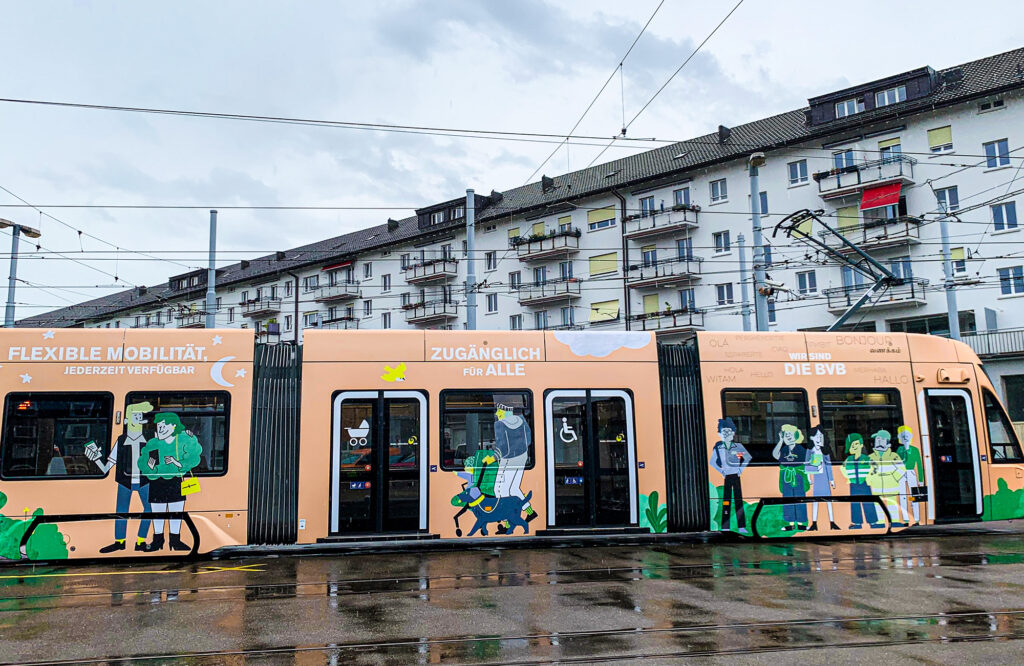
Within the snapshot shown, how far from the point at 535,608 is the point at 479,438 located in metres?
4.42

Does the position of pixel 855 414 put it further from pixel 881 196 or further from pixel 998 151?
pixel 998 151

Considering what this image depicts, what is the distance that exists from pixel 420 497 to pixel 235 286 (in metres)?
59.4

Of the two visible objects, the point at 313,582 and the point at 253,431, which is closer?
the point at 313,582

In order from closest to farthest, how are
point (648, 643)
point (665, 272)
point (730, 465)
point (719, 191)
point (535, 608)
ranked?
1. point (648, 643)
2. point (535, 608)
3. point (730, 465)
4. point (719, 191)
5. point (665, 272)

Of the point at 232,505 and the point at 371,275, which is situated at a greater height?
the point at 371,275

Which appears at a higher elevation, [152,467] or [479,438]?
[479,438]

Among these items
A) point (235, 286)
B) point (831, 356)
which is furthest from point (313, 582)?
point (235, 286)

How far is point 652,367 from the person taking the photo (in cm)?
1293

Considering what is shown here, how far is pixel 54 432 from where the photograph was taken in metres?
11.5

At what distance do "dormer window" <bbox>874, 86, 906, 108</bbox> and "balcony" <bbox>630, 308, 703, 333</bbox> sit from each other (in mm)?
13129

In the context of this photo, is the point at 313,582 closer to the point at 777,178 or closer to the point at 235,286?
the point at 777,178

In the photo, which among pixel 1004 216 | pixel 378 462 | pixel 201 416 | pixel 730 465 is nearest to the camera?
pixel 201 416

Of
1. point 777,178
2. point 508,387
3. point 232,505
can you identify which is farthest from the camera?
point 777,178

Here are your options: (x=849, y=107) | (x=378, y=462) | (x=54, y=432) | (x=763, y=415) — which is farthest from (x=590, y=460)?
(x=849, y=107)
